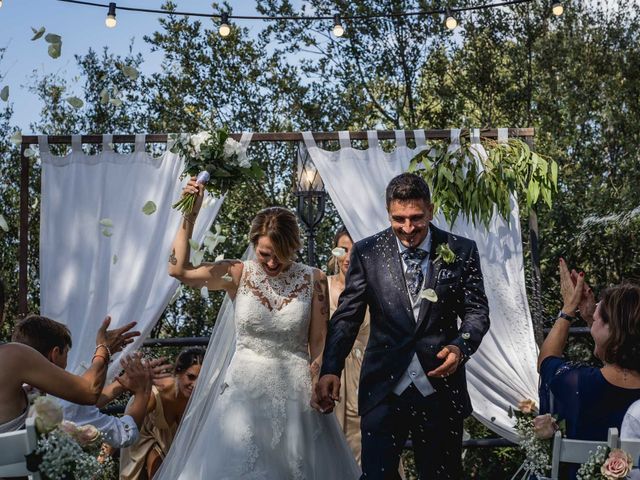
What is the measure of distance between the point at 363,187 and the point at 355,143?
4.16 meters

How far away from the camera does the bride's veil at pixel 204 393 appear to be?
4637 millimetres

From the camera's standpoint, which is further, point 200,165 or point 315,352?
point 200,165

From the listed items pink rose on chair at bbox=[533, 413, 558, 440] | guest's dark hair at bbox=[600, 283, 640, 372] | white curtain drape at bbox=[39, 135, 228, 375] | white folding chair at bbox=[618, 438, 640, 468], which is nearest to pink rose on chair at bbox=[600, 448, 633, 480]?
white folding chair at bbox=[618, 438, 640, 468]

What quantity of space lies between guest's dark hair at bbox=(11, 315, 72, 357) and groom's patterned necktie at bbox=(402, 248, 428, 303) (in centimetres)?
131

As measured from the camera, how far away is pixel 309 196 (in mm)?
6375

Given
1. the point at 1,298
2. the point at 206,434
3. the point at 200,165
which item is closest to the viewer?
the point at 1,298

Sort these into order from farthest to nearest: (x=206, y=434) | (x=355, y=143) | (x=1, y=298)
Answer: (x=355, y=143) < (x=206, y=434) < (x=1, y=298)

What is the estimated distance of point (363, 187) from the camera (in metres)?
6.48

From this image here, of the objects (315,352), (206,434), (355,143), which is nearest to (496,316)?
(315,352)

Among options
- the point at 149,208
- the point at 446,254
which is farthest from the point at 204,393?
the point at 446,254

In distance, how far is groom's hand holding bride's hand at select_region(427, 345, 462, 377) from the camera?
141 inches

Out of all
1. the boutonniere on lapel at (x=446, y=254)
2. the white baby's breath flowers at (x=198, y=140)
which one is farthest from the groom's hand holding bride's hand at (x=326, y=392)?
the white baby's breath flowers at (x=198, y=140)

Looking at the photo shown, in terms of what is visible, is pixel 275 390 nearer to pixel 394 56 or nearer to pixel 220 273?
pixel 220 273

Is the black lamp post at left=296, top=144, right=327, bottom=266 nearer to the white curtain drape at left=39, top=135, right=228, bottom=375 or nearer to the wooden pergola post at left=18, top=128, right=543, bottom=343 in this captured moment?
the wooden pergola post at left=18, top=128, right=543, bottom=343
